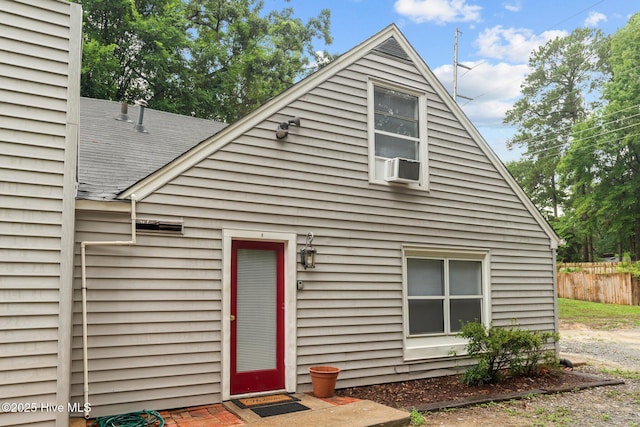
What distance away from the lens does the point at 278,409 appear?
5.13 meters

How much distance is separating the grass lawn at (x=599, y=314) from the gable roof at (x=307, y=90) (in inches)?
342

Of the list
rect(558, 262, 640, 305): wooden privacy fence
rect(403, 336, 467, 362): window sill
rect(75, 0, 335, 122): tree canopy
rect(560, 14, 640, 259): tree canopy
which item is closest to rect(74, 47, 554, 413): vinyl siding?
rect(403, 336, 467, 362): window sill

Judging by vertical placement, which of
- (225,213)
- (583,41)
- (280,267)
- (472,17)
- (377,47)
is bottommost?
(280,267)

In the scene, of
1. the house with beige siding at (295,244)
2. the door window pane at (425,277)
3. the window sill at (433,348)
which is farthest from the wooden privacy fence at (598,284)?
the door window pane at (425,277)

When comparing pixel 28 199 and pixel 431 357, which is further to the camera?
pixel 431 357

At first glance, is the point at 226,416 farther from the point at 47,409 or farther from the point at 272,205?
the point at 272,205

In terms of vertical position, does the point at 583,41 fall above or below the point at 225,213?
above

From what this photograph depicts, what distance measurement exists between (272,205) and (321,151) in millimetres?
1116

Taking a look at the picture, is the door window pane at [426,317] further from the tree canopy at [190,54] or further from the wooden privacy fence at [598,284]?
the wooden privacy fence at [598,284]

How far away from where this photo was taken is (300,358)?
5.97 metres

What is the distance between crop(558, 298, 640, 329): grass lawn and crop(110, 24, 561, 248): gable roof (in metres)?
8.67

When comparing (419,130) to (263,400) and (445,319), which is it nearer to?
(445,319)

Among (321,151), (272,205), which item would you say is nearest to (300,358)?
(272,205)

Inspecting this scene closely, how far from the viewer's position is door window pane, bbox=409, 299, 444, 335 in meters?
7.21
